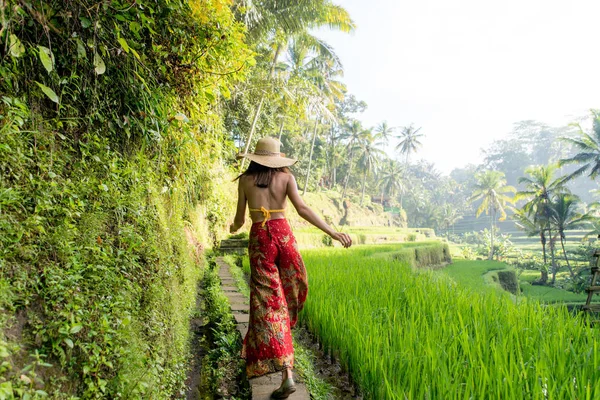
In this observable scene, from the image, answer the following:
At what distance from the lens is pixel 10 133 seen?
1.38 metres

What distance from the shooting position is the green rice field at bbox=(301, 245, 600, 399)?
154 centimetres

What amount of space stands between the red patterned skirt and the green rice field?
1.41 ft

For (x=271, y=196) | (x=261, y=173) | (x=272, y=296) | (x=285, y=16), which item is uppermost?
(x=285, y=16)

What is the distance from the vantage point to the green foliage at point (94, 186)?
4.07 feet

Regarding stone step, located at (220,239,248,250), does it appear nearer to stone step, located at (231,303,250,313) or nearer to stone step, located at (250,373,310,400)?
stone step, located at (231,303,250,313)

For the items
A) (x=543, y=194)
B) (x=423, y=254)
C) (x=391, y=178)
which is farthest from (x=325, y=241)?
(x=391, y=178)

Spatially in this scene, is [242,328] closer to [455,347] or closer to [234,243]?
[455,347]

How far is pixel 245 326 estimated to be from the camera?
295 cm

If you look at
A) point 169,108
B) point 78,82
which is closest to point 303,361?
point 169,108

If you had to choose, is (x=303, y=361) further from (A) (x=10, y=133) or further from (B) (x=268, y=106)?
(B) (x=268, y=106)

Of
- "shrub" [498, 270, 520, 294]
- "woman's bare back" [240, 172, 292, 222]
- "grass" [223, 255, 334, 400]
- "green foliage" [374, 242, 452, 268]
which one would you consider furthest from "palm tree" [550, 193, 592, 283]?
"woman's bare back" [240, 172, 292, 222]

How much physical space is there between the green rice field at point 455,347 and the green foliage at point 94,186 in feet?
3.50

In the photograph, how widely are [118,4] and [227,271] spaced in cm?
458

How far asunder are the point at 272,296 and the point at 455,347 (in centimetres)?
102
